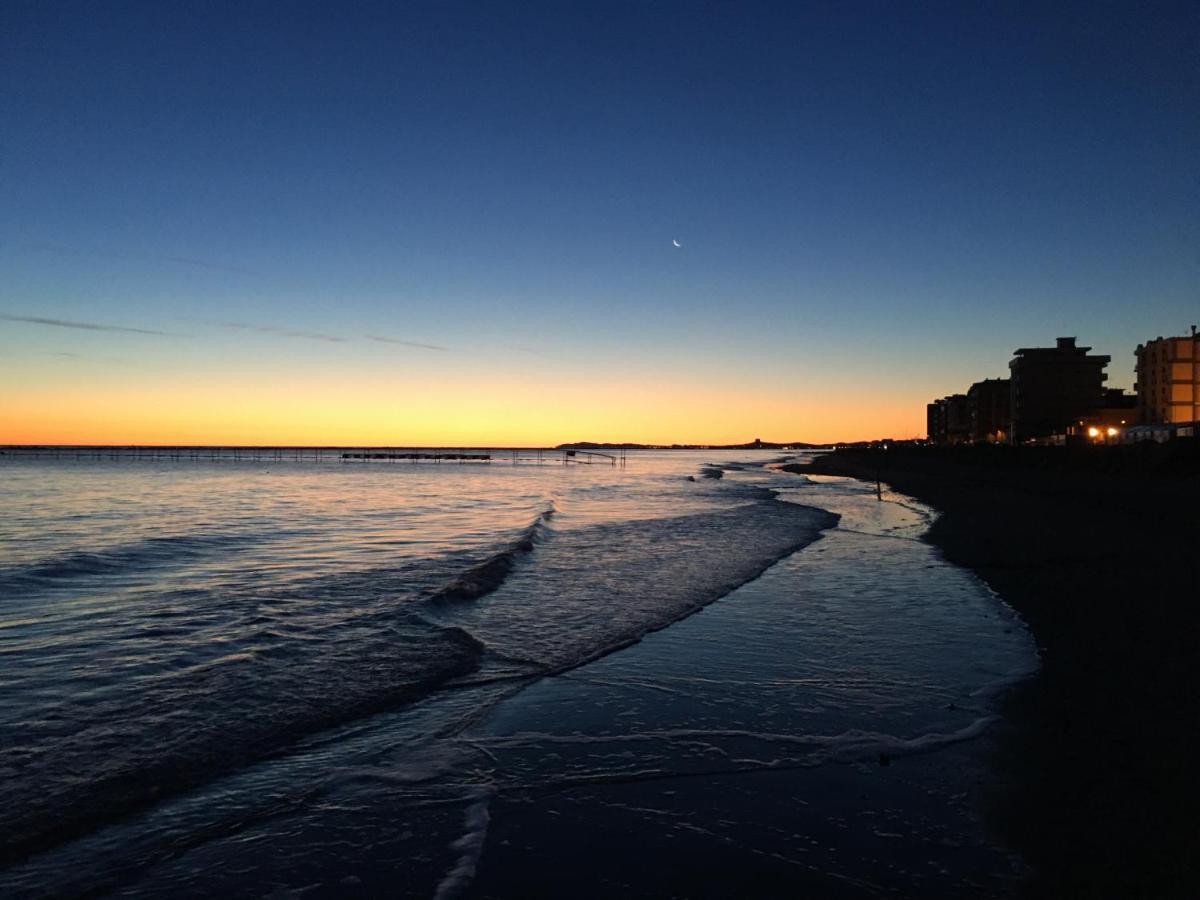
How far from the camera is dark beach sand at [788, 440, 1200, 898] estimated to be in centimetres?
479

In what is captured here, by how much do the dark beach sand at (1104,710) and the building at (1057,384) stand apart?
116m

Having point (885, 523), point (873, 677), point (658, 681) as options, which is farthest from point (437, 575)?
Answer: point (885, 523)

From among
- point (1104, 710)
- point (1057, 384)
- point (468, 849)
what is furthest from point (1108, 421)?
point (468, 849)

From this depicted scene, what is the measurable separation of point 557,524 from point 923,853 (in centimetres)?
Answer: 2738

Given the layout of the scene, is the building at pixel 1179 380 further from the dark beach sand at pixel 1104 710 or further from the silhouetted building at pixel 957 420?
the dark beach sand at pixel 1104 710

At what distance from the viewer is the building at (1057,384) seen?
405ft

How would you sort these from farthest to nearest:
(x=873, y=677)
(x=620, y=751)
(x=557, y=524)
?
(x=557, y=524) < (x=873, y=677) < (x=620, y=751)

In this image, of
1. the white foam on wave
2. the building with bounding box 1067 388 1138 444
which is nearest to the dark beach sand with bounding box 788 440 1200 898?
the white foam on wave

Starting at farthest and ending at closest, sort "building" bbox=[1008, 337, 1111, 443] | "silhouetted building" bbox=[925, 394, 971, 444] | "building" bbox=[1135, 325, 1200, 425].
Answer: "silhouetted building" bbox=[925, 394, 971, 444] < "building" bbox=[1008, 337, 1111, 443] < "building" bbox=[1135, 325, 1200, 425]

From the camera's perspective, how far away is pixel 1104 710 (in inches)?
298

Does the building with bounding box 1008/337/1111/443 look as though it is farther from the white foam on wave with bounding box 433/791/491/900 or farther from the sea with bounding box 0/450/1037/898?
the white foam on wave with bounding box 433/791/491/900

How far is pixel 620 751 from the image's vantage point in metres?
7.05

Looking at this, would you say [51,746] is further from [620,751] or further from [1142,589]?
[1142,589]

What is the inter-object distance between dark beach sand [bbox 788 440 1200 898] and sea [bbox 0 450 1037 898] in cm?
35
